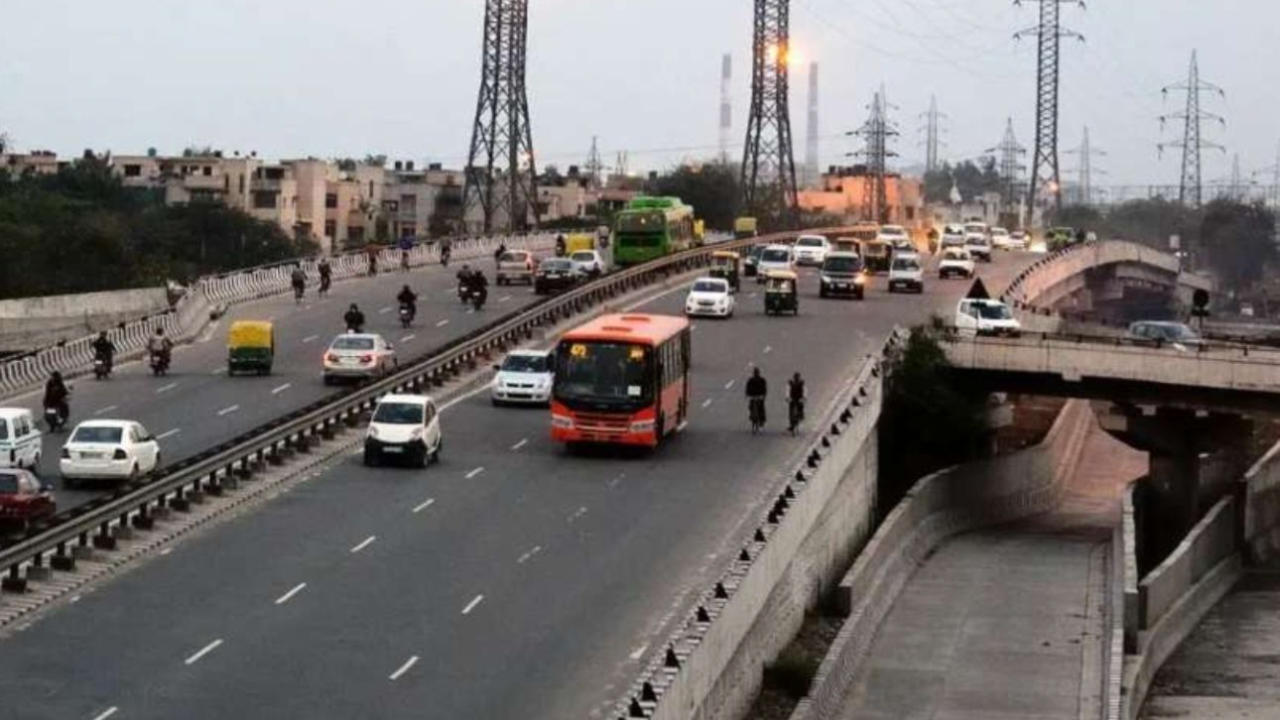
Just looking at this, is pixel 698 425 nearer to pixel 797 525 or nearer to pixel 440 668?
pixel 797 525

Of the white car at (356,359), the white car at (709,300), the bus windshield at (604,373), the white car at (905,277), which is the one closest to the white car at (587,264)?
the white car at (709,300)

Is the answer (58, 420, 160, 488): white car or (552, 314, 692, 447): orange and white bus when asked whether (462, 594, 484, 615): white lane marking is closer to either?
(58, 420, 160, 488): white car

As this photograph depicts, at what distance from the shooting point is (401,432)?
45781 millimetres

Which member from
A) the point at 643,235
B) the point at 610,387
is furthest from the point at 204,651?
the point at 643,235

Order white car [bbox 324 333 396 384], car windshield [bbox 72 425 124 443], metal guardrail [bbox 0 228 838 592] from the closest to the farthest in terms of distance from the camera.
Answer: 1. metal guardrail [bbox 0 228 838 592]
2. car windshield [bbox 72 425 124 443]
3. white car [bbox 324 333 396 384]

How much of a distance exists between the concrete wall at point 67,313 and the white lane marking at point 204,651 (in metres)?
44.8

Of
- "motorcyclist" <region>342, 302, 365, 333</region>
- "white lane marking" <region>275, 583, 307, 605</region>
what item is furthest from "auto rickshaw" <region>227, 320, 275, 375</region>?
"white lane marking" <region>275, 583, 307, 605</region>

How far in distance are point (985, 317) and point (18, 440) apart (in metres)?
35.8

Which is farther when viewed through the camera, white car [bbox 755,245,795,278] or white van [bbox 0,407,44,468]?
white car [bbox 755,245,795,278]

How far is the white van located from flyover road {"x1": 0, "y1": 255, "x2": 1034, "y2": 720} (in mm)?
4543

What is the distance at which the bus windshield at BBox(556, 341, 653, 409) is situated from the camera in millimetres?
46844

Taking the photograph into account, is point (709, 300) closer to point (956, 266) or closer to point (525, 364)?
point (525, 364)

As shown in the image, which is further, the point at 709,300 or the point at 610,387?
the point at 709,300

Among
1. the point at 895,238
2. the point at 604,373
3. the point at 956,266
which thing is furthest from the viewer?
the point at 895,238
